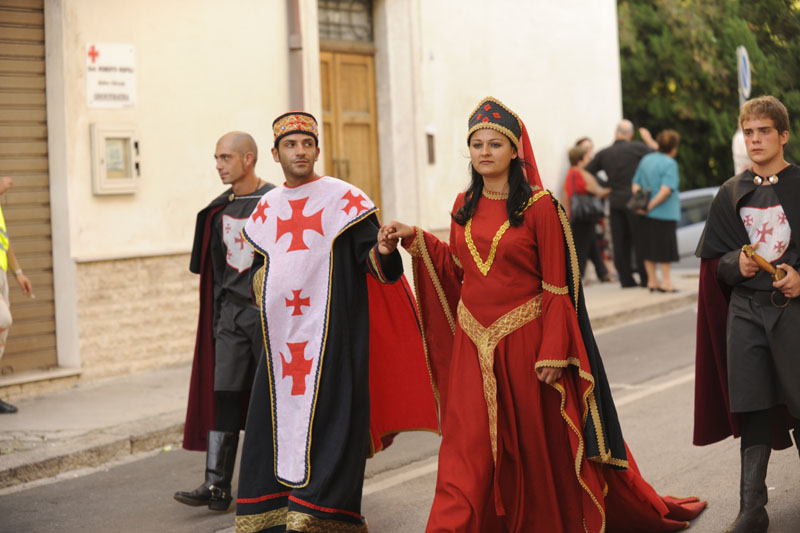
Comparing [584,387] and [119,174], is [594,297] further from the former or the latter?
[584,387]

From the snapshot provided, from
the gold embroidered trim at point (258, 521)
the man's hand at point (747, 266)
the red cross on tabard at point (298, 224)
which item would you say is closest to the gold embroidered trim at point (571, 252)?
the man's hand at point (747, 266)

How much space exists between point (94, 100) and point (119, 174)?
2.18 feet

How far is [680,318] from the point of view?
13.6 meters

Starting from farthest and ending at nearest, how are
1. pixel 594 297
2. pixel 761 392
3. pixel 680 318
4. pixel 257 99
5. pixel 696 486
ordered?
pixel 594 297
pixel 680 318
pixel 257 99
pixel 696 486
pixel 761 392

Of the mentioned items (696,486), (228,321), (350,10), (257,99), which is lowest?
(696,486)

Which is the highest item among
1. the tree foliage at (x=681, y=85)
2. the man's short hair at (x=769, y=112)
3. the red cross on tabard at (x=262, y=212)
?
the tree foliage at (x=681, y=85)

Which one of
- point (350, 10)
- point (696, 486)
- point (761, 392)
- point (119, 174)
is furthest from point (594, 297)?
point (761, 392)

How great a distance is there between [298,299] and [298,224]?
337mm

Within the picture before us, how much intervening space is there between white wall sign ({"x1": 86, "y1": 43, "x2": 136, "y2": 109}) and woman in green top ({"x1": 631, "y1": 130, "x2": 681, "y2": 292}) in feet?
21.5

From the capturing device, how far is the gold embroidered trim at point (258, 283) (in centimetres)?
548

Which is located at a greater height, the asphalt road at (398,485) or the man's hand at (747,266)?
the man's hand at (747,266)

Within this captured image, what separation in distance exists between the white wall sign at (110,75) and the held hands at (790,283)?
22.1 feet

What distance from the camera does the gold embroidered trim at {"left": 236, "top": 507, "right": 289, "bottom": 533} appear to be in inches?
206

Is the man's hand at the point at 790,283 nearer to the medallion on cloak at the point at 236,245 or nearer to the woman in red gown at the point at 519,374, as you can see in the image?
the woman in red gown at the point at 519,374
